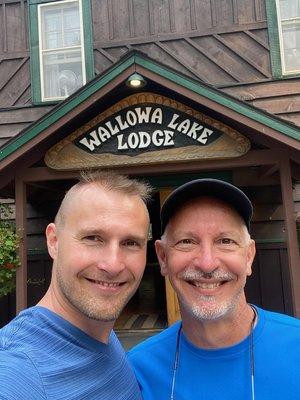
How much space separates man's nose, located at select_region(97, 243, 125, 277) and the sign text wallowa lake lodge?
3.52 meters

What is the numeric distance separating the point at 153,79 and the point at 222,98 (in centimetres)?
84

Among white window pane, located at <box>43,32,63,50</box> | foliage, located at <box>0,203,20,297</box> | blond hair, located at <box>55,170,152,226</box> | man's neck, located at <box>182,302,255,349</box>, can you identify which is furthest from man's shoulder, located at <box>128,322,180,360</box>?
white window pane, located at <box>43,32,63,50</box>

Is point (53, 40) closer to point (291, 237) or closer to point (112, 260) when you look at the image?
point (291, 237)

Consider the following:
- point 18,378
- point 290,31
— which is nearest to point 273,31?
point 290,31

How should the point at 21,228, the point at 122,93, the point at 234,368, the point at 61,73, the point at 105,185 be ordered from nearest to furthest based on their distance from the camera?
the point at 234,368, the point at 105,185, the point at 122,93, the point at 21,228, the point at 61,73

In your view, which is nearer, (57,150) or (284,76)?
(57,150)

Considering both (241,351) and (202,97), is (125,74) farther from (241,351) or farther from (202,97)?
(241,351)

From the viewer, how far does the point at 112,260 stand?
5.19ft

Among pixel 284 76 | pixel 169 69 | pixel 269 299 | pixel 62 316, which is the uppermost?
pixel 284 76

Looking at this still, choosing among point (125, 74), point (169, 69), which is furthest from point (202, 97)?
point (125, 74)

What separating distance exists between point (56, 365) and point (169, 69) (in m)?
4.04

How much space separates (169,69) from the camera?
4750 millimetres

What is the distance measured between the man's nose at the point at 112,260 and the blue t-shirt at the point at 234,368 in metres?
0.38

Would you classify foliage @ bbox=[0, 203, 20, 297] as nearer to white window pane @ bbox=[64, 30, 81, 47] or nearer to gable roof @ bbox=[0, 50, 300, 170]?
gable roof @ bbox=[0, 50, 300, 170]
